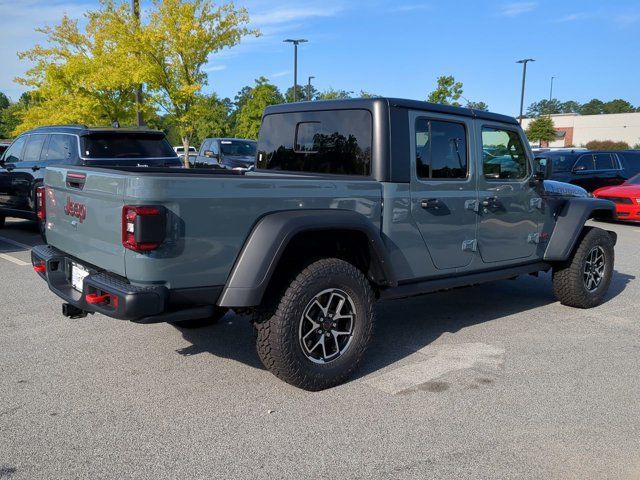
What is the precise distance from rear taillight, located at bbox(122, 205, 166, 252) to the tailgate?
12cm

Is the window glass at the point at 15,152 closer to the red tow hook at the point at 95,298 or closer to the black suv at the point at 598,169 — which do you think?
the red tow hook at the point at 95,298

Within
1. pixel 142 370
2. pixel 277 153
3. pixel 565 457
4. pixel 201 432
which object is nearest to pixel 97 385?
pixel 142 370

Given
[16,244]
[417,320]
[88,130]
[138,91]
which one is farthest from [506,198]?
[138,91]

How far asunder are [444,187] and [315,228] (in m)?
1.35

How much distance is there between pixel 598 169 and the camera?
50.3 feet

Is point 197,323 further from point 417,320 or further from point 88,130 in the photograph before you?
point 88,130

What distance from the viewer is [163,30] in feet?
51.2

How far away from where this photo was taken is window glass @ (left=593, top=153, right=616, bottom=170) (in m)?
15.3

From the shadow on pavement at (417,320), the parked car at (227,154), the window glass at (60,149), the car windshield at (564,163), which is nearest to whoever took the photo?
the shadow on pavement at (417,320)

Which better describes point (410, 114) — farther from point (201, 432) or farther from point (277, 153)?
point (201, 432)

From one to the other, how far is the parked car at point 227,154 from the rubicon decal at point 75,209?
12.9 m

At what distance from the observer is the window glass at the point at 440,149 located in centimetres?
438

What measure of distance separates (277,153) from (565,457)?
317cm

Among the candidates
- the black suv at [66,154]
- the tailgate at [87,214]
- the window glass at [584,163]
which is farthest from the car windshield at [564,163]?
the tailgate at [87,214]
